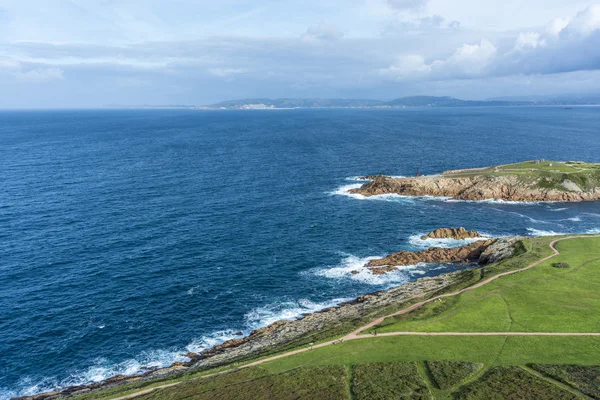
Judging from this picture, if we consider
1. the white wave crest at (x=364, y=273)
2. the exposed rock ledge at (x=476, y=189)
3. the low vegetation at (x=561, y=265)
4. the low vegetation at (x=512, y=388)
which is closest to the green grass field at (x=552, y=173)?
the exposed rock ledge at (x=476, y=189)

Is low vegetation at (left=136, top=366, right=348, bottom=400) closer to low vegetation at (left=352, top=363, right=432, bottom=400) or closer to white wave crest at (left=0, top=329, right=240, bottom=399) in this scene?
low vegetation at (left=352, top=363, right=432, bottom=400)

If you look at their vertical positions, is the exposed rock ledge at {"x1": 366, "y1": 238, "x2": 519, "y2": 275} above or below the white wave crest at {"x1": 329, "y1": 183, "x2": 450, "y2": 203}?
below

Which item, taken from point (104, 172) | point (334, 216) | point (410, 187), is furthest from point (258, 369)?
point (104, 172)

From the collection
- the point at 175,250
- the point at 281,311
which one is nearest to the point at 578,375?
the point at 281,311

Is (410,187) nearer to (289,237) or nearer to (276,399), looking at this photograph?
(289,237)

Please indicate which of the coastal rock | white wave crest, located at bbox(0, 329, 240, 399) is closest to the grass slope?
the coastal rock

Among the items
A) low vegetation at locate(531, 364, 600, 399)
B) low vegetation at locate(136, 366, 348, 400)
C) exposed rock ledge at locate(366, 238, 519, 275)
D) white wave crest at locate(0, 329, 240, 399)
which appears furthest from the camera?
exposed rock ledge at locate(366, 238, 519, 275)

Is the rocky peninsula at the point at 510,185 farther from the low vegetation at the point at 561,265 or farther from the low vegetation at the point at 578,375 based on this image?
the low vegetation at the point at 578,375
